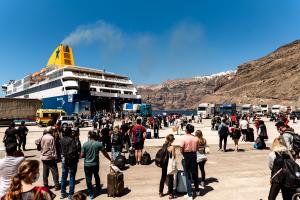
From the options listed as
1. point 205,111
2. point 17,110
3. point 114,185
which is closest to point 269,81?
point 205,111

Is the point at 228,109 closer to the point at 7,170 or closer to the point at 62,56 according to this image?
the point at 62,56

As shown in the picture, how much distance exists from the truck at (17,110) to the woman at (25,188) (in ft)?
118

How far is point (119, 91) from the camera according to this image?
5862 centimetres

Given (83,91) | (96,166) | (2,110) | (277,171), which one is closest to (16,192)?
(96,166)

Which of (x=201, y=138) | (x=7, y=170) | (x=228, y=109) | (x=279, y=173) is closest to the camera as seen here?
(x=7, y=170)

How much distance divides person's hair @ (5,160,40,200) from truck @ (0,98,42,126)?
118 ft

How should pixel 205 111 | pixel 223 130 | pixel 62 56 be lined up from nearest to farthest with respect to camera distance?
pixel 223 130, pixel 205 111, pixel 62 56

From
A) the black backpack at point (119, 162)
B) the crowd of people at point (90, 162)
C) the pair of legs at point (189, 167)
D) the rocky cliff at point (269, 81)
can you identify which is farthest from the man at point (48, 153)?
the rocky cliff at point (269, 81)

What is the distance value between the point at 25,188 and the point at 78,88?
47.4 meters

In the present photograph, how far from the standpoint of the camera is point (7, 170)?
4.46 metres

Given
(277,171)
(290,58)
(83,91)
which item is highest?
(290,58)

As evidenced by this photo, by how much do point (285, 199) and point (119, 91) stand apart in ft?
179

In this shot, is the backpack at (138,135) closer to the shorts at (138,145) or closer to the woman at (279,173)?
the shorts at (138,145)

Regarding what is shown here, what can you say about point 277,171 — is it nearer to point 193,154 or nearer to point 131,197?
point 193,154
